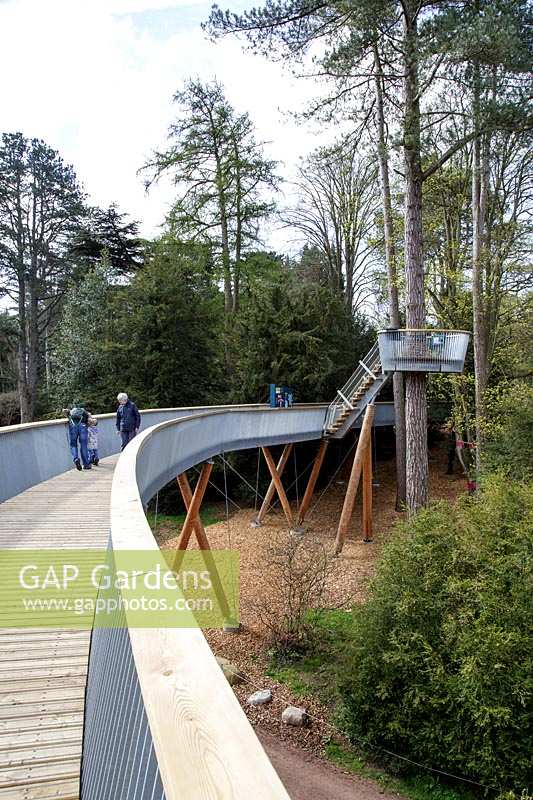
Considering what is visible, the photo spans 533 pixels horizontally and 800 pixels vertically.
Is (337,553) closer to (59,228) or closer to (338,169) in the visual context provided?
(338,169)

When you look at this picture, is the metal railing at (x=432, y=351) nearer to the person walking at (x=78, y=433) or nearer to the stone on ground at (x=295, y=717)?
the person walking at (x=78, y=433)

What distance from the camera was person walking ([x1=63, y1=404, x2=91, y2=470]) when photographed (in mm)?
10648

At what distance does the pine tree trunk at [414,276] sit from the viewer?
45.7 feet

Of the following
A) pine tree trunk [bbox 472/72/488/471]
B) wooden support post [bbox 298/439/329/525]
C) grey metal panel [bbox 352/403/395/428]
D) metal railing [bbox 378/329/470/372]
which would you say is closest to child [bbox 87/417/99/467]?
metal railing [bbox 378/329/470/372]

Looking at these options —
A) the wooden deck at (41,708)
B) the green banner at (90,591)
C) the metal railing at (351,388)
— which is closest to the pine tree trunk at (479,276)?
the metal railing at (351,388)

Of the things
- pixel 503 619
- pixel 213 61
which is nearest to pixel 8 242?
pixel 213 61

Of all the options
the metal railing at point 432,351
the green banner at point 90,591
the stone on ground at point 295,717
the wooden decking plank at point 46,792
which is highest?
the metal railing at point 432,351

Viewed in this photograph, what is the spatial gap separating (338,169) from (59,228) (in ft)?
47.1

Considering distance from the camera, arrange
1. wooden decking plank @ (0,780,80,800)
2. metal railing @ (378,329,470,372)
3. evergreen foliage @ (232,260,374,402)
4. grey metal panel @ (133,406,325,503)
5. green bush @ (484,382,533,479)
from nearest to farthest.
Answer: wooden decking plank @ (0,780,80,800) → grey metal panel @ (133,406,325,503) → green bush @ (484,382,533,479) → metal railing @ (378,329,470,372) → evergreen foliage @ (232,260,374,402)

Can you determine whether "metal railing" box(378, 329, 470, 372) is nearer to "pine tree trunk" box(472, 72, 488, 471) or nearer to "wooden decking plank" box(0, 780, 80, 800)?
"pine tree trunk" box(472, 72, 488, 471)

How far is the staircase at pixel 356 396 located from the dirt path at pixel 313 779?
11837mm

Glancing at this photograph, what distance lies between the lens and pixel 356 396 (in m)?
20.0

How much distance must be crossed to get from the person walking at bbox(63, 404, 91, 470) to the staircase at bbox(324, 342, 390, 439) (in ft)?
33.9

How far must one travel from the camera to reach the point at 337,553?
17.4 metres
